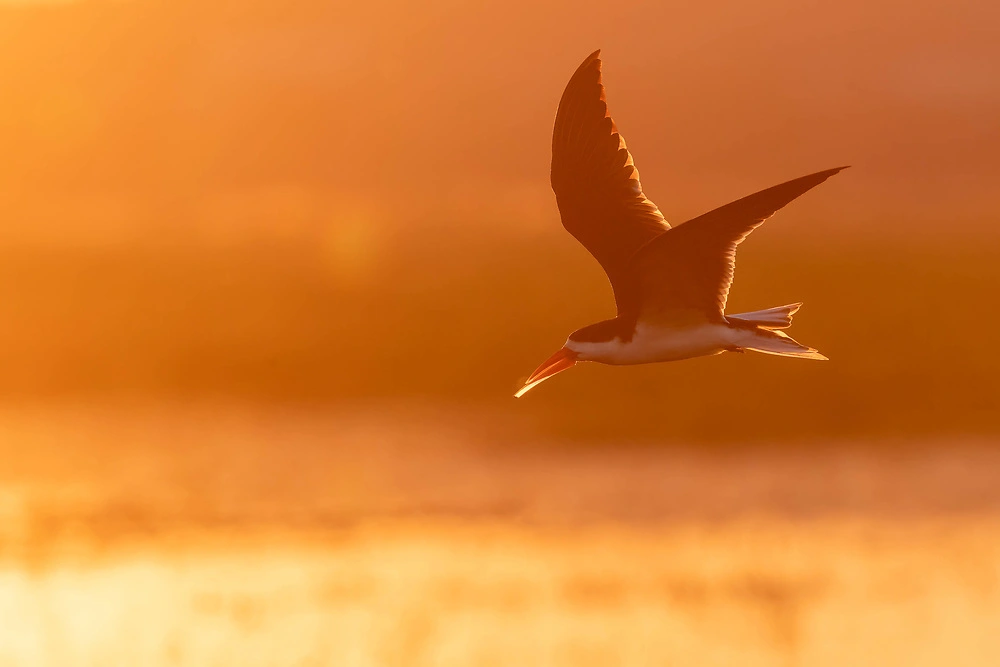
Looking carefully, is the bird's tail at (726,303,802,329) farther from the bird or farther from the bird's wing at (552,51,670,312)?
the bird's wing at (552,51,670,312)

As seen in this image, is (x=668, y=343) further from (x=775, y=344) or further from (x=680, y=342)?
(x=775, y=344)

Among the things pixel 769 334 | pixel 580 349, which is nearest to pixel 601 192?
pixel 580 349

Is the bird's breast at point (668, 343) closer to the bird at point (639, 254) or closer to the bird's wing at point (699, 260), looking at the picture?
the bird at point (639, 254)

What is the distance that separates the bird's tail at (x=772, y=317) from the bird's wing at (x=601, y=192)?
114cm

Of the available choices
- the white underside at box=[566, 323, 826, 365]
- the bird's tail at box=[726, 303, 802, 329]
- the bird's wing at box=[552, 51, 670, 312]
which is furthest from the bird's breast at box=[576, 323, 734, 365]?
the bird's wing at box=[552, 51, 670, 312]

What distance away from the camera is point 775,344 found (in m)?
8.66

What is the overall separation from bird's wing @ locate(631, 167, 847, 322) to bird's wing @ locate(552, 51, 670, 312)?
0.76m

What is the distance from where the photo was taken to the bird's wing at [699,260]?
7.29 meters

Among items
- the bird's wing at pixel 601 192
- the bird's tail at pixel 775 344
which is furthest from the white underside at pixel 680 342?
the bird's wing at pixel 601 192

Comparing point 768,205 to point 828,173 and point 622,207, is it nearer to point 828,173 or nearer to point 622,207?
point 828,173

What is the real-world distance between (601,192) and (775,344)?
2.22 metres

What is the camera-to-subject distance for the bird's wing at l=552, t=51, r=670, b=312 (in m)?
9.37

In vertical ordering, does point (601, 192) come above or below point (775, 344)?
above

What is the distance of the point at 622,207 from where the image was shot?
967 cm
